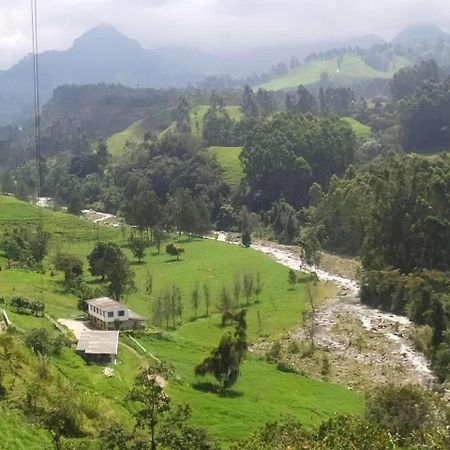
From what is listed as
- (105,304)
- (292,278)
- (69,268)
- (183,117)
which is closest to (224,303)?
(292,278)

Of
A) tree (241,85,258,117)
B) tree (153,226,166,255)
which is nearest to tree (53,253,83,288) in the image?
tree (153,226,166,255)

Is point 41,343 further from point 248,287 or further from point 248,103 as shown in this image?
point 248,103

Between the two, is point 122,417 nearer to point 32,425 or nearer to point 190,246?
point 32,425

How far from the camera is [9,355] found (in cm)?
3134

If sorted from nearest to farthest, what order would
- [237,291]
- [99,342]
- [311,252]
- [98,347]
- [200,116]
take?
[98,347] < [99,342] < [237,291] < [311,252] < [200,116]

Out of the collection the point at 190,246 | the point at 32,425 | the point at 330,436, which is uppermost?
the point at 330,436

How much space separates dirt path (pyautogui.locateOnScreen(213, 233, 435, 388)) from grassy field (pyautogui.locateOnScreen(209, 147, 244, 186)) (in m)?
66.9

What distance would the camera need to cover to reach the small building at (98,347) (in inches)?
1577

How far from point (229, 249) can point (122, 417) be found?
6068cm

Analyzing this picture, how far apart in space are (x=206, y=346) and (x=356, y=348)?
12523 mm

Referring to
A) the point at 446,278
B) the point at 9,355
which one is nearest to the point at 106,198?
the point at 446,278

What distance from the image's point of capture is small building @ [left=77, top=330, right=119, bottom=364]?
40.1 m

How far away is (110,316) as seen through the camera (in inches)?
1921

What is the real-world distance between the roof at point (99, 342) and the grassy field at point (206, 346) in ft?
3.32
